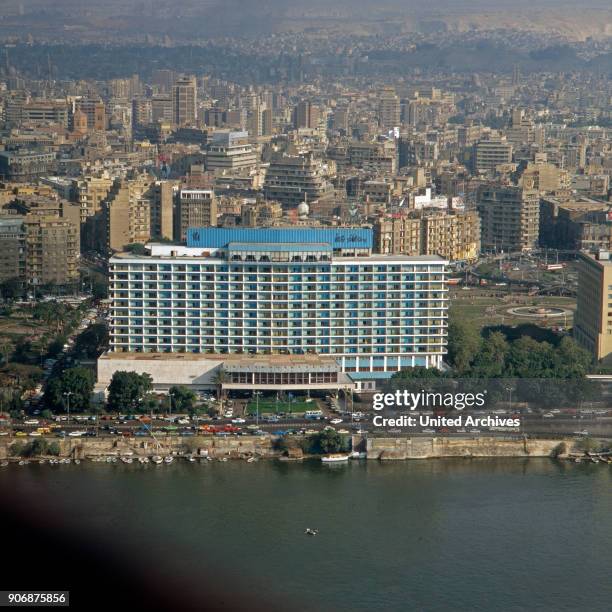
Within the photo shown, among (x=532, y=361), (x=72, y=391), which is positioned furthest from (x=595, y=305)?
(x=72, y=391)

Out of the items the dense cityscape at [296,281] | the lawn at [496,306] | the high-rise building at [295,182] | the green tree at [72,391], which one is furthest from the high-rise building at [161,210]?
the green tree at [72,391]

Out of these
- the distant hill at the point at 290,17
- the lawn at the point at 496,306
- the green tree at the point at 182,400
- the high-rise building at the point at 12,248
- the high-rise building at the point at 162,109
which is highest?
the distant hill at the point at 290,17

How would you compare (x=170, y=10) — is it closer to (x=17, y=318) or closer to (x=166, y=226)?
(x=166, y=226)

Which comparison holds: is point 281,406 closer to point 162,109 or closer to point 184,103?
point 184,103

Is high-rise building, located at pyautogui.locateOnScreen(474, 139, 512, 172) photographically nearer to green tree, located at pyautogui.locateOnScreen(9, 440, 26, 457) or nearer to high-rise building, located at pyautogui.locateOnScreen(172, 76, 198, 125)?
high-rise building, located at pyautogui.locateOnScreen(172, 76, 198, 125)

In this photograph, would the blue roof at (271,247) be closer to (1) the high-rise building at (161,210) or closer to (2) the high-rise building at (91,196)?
(1) the high-rise building at (161,210)

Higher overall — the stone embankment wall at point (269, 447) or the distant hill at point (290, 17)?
the distant hill at point (290, 17)

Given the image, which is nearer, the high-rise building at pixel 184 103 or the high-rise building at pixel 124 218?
the high-rise building at pixel 124 218
